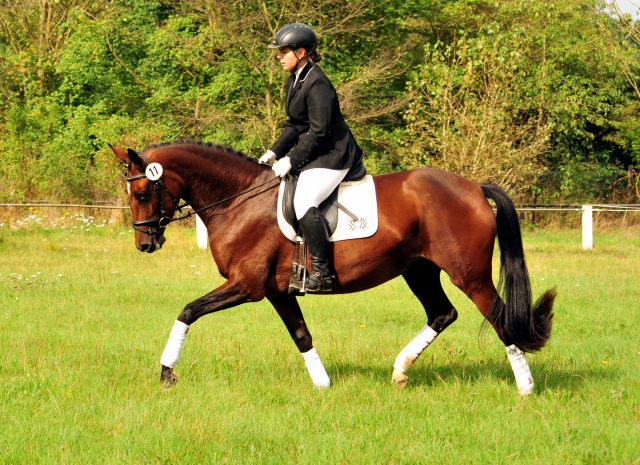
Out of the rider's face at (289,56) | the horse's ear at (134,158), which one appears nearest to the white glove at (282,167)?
the rider's face at (289,56)

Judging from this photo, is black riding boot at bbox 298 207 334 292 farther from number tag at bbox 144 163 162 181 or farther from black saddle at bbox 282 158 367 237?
number tag at bbox 144 163 162 181

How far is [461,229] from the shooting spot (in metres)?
5.55

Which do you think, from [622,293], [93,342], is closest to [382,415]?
[93,342]

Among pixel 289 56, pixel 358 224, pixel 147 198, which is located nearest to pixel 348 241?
pixel 358 224

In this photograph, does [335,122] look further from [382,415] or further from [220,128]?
[220,128]

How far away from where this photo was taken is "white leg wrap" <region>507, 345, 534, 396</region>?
5469 millimetres

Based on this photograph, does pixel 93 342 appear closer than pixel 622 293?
Yes

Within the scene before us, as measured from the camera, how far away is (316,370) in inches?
227

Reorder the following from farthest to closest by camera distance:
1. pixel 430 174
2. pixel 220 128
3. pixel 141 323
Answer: pixel 220 128
pixel 141 323
pixel 430 174

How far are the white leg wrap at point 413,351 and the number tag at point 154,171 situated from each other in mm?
2689

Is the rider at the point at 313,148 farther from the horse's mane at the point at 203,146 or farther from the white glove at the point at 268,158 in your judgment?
the horse's mane at the point at 203,146

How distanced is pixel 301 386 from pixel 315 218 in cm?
151

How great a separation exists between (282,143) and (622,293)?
7.01 m

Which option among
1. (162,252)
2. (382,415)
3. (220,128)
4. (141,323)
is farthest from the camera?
(220,128)
